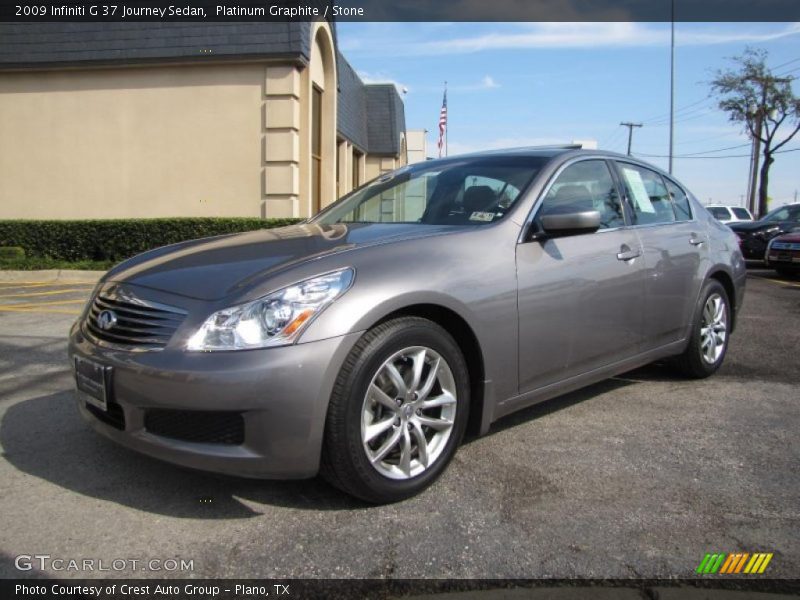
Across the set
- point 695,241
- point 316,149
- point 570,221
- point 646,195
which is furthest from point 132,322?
point 316,149

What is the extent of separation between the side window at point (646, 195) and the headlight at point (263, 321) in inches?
98.9

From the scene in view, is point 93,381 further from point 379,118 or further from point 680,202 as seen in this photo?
point 379,118

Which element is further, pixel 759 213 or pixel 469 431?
pixel 759 213

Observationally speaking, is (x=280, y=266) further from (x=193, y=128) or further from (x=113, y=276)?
(x=193, y=128)

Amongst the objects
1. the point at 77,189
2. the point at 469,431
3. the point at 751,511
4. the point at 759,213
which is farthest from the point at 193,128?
the point at 759,213

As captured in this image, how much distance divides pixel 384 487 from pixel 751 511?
60.4 inches

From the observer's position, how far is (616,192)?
4172 mm

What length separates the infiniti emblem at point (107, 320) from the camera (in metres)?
2.82

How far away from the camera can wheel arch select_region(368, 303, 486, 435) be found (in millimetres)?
2928

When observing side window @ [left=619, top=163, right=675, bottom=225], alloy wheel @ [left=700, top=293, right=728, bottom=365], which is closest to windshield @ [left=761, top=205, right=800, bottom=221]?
alloy wheel @ [left=700, top=293, right=728, bottom=365]

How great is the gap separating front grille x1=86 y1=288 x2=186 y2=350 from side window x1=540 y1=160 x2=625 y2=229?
1986 mm

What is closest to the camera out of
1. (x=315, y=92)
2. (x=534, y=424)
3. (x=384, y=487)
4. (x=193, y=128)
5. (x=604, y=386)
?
(x=384, y=487)

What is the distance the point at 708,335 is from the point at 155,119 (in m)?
12.3

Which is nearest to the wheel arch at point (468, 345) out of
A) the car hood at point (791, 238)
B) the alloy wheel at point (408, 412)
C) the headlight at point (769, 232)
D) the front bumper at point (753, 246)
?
the alloy wheel at point (408, 412)
